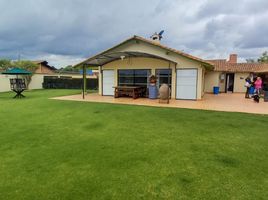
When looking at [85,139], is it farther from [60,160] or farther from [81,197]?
[81,197]

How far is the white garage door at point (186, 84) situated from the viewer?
12.7 m

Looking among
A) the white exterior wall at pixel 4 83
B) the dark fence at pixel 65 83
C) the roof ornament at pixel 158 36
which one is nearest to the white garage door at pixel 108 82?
the roof ornament at pixel 158 36

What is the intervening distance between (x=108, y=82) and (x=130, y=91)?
Result: 292 centimetres

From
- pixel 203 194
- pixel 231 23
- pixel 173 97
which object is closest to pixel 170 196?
pixel 203 194

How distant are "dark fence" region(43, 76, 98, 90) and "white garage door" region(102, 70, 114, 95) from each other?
7.04 meters

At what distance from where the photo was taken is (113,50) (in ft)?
43.2

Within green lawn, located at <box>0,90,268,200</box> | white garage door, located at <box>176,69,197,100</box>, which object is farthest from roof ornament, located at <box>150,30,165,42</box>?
green lawn, located at <box>0,90,268,200</box>

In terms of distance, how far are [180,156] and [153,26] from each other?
48.4ft

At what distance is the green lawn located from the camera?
2.75 m

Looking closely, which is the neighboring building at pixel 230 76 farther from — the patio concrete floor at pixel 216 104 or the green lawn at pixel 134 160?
the green lawn at pixel 134 160

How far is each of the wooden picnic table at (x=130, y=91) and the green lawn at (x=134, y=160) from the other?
21.9 feet

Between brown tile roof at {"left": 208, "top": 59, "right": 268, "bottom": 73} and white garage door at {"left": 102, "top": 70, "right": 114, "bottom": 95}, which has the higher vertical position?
brown tile roof at {"left": 208, "top": 59, "right": 268, "bottom": 73}

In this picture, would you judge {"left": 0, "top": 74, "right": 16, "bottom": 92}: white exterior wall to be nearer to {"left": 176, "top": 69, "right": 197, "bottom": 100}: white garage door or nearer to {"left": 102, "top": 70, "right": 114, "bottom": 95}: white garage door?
{"left": 102, "top": 70, "right": 114, "bottom": 95}: white garage door

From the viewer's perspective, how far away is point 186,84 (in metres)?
12.9
